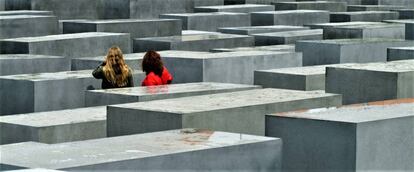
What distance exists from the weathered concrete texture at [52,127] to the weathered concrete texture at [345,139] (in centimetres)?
174

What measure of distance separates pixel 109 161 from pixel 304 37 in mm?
9842

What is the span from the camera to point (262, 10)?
20.5 metres

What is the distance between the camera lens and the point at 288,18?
18.7 metres

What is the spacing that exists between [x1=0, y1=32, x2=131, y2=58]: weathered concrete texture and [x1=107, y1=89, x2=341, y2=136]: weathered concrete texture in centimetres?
536

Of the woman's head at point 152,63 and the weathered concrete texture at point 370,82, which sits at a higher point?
the woman's head at point 152,63

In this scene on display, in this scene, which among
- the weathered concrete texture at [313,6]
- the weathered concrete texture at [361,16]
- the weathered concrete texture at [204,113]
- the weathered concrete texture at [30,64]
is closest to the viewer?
the weathered concrete texture at [204,113]

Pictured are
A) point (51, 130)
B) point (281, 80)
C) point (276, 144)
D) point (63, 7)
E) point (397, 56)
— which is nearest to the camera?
point (276, 144)

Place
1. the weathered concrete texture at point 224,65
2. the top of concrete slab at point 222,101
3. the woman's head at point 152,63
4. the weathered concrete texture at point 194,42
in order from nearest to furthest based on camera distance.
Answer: the top of concrete slab at point 222,101 < the woman's head at point 152,63 < the weathered concrete texture at point 224,65 < the weathered concrete texture at point 194,42

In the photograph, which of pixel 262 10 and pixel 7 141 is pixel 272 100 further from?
pixel 262 10

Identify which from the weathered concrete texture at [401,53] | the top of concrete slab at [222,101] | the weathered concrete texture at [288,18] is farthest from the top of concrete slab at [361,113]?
the weathered concrete texture at [288,18]

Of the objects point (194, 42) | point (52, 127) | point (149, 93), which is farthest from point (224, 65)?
point (52, 127)

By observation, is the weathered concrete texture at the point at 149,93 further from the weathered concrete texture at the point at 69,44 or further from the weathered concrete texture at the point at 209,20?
the weathered concrete texture at the point at 209,20

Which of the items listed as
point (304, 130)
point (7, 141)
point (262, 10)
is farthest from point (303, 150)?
point (262, 10)

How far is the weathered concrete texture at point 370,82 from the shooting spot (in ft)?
29.1
